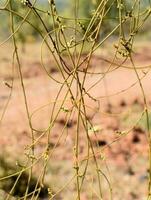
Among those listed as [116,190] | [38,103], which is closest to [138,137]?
[116,190]

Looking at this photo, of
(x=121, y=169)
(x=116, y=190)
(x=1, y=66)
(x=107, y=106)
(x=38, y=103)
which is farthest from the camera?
(x=1, y=66)

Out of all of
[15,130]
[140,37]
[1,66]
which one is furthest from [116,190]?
[140,37]

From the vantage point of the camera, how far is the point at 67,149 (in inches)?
297

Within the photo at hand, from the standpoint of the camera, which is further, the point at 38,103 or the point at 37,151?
the point at 38,103

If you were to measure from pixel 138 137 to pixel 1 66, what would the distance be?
12.5 metres

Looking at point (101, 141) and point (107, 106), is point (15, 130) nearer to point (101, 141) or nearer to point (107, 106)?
point (101, 141)

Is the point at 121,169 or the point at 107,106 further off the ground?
the point at 107,106

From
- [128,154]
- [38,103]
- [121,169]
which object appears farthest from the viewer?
[38,103]

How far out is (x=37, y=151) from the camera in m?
7.51

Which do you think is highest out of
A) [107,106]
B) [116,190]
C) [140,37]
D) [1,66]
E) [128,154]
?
[140,37]

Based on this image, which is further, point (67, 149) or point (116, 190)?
point (67, 149)

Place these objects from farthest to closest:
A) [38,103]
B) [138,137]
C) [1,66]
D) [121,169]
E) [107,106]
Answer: [1,66] < [38,103] < [107,106] < [138,137] < [121,169]

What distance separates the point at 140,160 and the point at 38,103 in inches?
203

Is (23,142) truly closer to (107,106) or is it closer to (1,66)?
(107,106)
